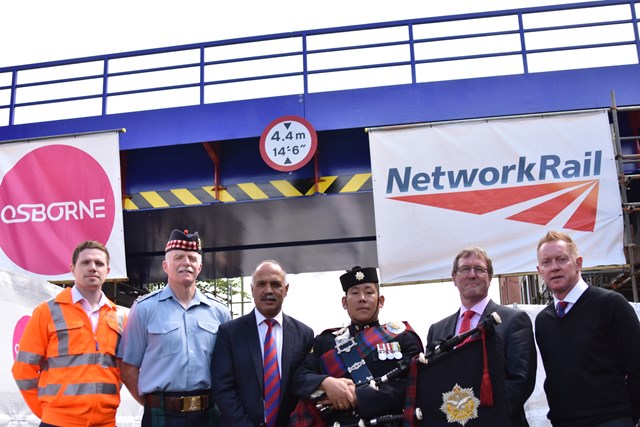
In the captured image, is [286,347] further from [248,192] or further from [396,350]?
Result: [248,192]

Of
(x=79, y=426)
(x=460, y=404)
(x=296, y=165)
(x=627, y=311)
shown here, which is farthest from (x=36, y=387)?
(x=296, y=165)

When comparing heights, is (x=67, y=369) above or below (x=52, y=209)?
below

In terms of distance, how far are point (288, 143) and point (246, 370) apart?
13.6ft

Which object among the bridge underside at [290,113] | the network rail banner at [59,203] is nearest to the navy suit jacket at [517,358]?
the bridge underside at [290,113]

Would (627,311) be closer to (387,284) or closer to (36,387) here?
(36,387)

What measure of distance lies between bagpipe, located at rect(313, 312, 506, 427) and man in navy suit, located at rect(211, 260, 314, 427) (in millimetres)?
599

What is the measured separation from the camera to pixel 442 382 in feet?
11.6

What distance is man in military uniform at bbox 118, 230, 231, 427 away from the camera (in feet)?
13.5

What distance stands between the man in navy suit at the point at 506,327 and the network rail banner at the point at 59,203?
16.9 ft

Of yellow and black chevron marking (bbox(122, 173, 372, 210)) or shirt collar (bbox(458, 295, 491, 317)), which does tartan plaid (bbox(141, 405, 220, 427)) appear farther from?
yellow and black chevron marking (bbox(122, 173, 372, 210))

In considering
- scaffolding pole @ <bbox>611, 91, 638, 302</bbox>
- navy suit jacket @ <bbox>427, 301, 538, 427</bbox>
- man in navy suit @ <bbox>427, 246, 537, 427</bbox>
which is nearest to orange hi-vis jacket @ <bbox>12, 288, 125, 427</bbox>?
man in navy suit @ <bbox>427, 246, 537, 427</bbox>

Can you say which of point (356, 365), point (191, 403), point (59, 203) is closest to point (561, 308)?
point (356, 365)

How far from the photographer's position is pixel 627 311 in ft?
11.6

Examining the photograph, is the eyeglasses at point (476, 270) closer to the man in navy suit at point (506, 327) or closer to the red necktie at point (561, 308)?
the man in navy suit at point (506, 327)
